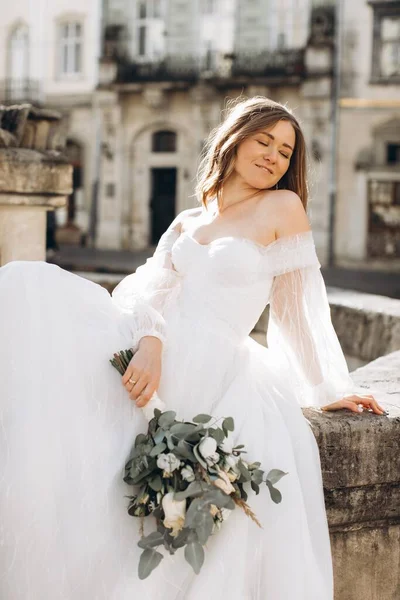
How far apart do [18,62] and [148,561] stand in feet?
80.4

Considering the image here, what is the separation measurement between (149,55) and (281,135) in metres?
20.7

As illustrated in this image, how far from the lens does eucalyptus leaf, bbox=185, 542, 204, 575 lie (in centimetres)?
189

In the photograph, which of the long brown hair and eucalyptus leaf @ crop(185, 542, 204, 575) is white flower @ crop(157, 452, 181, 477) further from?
the long brown hair

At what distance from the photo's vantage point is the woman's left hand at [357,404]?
8.16 feet

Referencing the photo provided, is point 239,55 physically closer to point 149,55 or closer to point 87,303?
point 149,55

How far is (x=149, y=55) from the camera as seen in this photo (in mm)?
22422

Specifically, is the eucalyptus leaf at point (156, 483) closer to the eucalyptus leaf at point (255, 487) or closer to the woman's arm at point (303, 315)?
the eucalyptus leaf at point (255, 487)

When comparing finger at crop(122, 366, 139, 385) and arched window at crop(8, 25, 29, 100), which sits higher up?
arched window at crop(8, 25, 29, 100)

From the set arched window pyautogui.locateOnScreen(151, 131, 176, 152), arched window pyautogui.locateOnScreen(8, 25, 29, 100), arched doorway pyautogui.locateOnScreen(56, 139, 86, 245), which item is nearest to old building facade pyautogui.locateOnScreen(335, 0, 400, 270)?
arched window pyautogui.locateOnScreen(151, 131, 176, 152)

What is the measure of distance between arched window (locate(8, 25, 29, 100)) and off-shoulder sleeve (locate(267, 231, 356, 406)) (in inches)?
901

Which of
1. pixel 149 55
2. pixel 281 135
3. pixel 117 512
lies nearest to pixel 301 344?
pixel 281 135

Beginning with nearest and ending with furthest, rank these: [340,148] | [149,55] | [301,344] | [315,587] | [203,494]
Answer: [203,494], [315,587], [301,344], [340,148], [149,55]

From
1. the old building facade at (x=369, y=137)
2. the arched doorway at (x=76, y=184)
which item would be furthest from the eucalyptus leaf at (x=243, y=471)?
the arched doorway at (x=76, y=184)

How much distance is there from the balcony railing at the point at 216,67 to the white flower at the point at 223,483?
64.3ft
